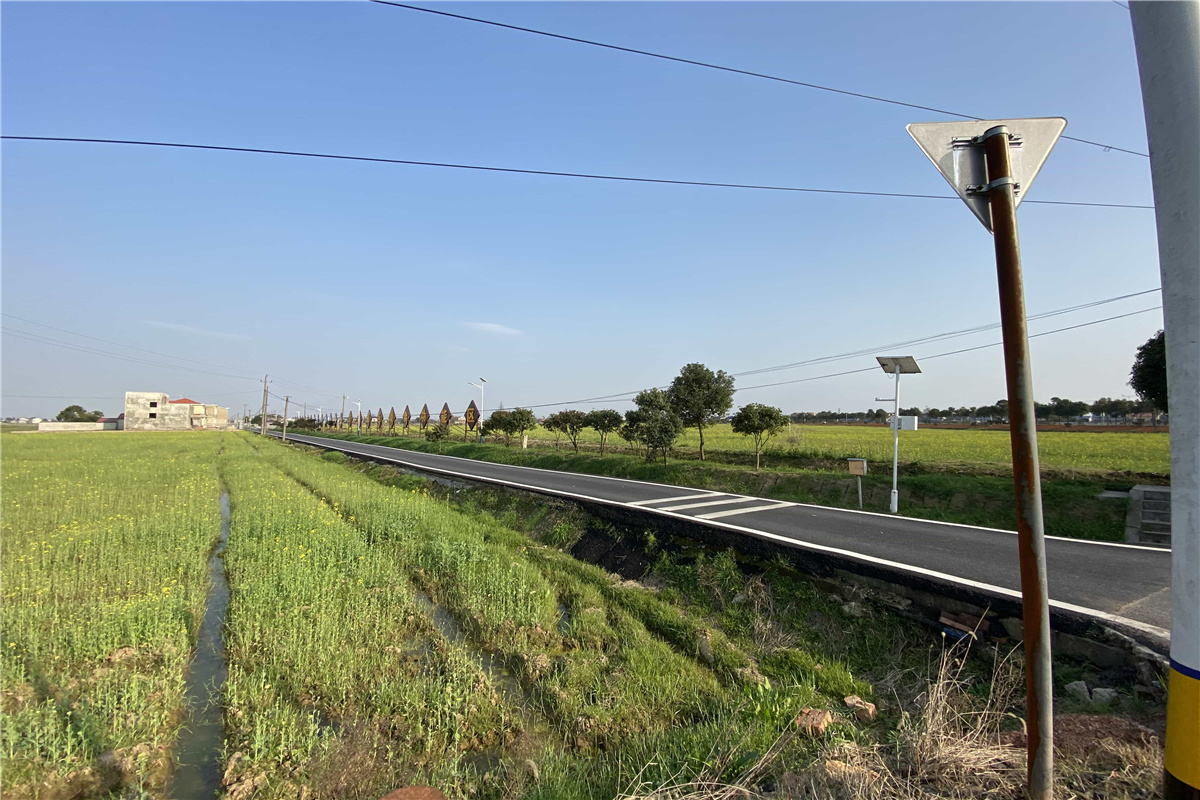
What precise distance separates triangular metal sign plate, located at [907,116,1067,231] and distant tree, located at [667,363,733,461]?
18879 millimetres

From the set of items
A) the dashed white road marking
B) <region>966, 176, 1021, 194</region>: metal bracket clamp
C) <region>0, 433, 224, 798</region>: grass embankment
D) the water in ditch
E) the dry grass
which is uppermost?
<region>966, 176, 1021, 194</region>: metal bracket clamp

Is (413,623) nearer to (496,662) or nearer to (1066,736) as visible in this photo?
(496,662)

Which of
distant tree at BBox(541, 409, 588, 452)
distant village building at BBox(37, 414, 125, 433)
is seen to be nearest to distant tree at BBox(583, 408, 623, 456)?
distant tree at BBox(541, 409, 588, 452)

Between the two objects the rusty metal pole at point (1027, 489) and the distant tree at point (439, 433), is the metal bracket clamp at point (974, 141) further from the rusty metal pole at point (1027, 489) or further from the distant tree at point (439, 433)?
the distant tree at point (439, 433)

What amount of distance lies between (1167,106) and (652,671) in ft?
17.6

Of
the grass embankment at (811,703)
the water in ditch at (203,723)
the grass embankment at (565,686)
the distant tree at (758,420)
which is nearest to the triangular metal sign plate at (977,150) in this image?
the grass embankment at (811,703)

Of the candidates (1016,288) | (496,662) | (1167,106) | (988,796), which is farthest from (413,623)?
(1167,106)

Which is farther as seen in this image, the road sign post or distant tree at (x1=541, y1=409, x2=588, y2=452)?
distant tree at (x1=541, y1=409, x2=588, y2=452)

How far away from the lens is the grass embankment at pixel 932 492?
10.6 m

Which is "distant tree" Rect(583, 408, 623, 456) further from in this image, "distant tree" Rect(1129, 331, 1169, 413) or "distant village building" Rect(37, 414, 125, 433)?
"distant village building" Rect(37, 414, 125, 433)

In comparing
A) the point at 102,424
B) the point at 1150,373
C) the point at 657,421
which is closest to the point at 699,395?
the point at 657,421

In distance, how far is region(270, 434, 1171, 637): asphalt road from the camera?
17.8 ft

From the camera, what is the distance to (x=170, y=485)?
1658cm

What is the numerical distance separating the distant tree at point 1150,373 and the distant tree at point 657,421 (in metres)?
12.9
